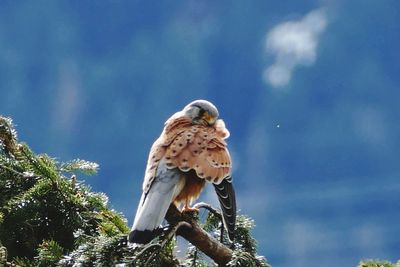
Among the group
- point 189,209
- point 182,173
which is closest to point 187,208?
point 189,209

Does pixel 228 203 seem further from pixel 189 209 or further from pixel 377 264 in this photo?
pixel 377 264

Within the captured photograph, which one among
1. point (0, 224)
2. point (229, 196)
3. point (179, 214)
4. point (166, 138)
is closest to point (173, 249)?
point (179, 214)

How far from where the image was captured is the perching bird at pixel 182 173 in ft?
7.39

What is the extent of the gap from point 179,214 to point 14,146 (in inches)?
38.3

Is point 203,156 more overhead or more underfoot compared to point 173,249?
more overhead

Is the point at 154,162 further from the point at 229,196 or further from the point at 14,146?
the point at 14,146

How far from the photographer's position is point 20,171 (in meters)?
2.86

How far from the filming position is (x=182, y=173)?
253 centimetres

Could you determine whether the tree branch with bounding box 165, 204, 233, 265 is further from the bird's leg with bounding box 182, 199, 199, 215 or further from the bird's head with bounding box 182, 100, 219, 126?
the bird's head with bounding box 182, 100, 219, 126

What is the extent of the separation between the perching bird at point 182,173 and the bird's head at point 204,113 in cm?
7

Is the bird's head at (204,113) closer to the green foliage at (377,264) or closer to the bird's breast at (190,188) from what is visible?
the bird's breast at (190,188)

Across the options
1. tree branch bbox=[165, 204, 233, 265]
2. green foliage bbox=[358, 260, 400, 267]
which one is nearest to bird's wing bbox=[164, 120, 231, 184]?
tree branch bbox=[165, 204, 233, 265]

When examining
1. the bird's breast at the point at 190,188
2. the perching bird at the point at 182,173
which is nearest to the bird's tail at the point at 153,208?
the perching bird at the point at 182,173

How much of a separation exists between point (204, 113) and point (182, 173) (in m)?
0.55
